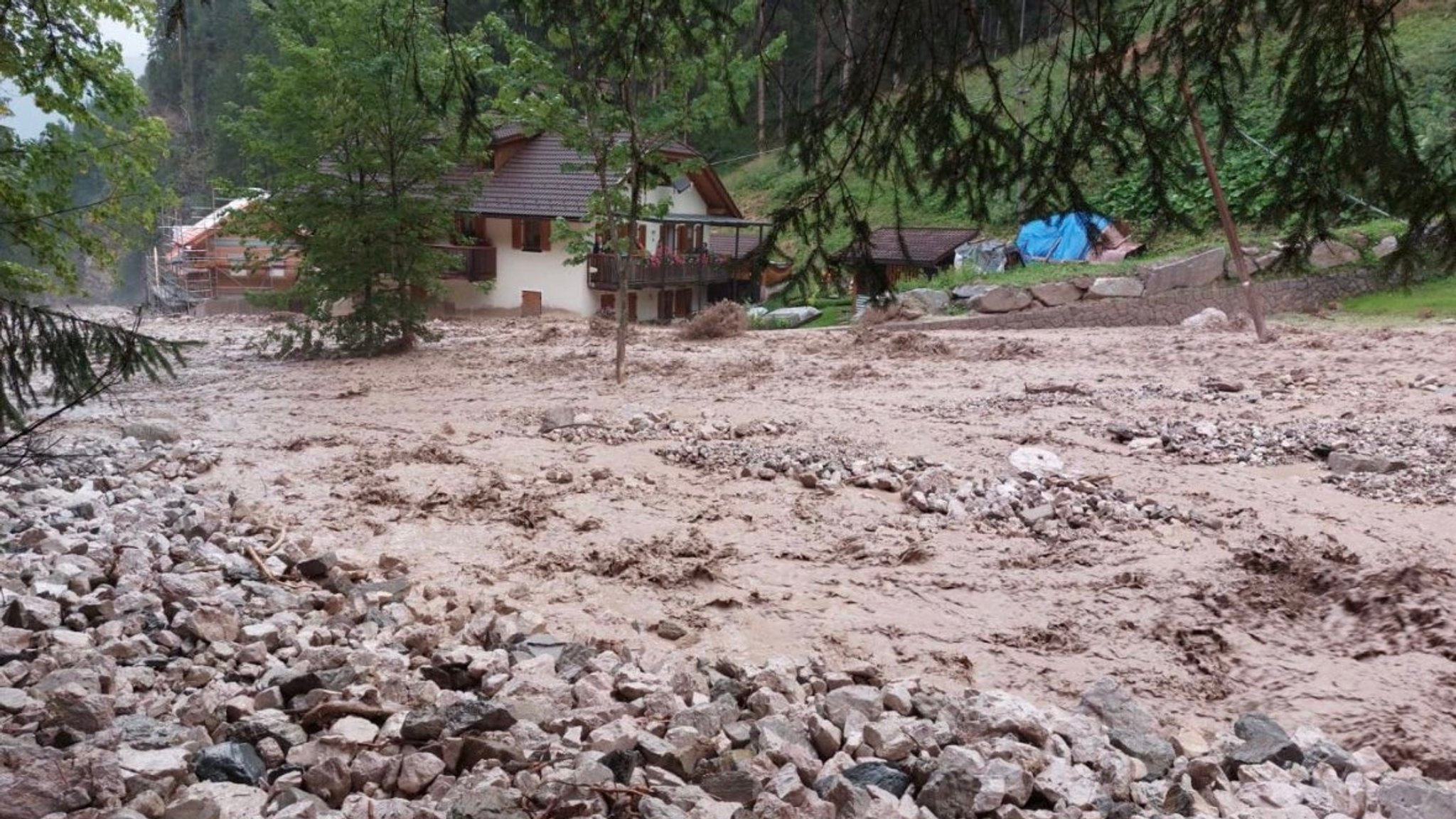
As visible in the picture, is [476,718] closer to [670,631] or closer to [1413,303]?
[670,631]

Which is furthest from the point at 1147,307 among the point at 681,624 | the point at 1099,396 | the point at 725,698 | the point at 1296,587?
the point at 725,698

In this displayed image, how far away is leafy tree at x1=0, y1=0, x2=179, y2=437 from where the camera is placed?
3529 millimetres

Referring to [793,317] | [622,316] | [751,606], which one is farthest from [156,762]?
[793,317]

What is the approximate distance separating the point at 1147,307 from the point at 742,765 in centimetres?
2187

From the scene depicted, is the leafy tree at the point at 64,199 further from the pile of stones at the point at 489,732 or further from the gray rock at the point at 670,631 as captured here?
the gray rock at the point at 670,631

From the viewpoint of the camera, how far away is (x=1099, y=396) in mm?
14133

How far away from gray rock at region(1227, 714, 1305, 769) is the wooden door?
91.8 ft

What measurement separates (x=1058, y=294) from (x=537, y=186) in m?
16.0

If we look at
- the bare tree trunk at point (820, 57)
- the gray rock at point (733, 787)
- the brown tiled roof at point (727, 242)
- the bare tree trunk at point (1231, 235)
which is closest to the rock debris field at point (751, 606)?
the gray rock at point (733, 787)

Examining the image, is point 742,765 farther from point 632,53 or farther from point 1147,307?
point 1147,307

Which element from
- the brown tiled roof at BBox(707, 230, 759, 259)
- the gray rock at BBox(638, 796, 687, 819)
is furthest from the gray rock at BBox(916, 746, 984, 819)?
the brown tiled roof at BBox(707, 230, 759, 259)

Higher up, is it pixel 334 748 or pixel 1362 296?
pixel 1362 296

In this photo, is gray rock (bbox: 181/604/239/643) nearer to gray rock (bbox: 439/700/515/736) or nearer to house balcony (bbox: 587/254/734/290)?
gray rock (bbox: 439/700/515/736)

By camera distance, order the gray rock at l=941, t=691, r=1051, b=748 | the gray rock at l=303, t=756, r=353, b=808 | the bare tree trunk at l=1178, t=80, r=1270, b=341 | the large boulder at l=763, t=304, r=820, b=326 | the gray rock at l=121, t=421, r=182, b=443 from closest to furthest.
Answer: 1. the gray rock at l=303, t=756, r=353, b=808
2. the gray rock at l=941, t=691, r=1051, b=748
3. the gray rock at l=121, t=421, r=182, b=443
4. the bare tree trunk at l=1178, t=80, r=1270, b=341
5. the large boulder at l=763, t=304, r=820, b=326
